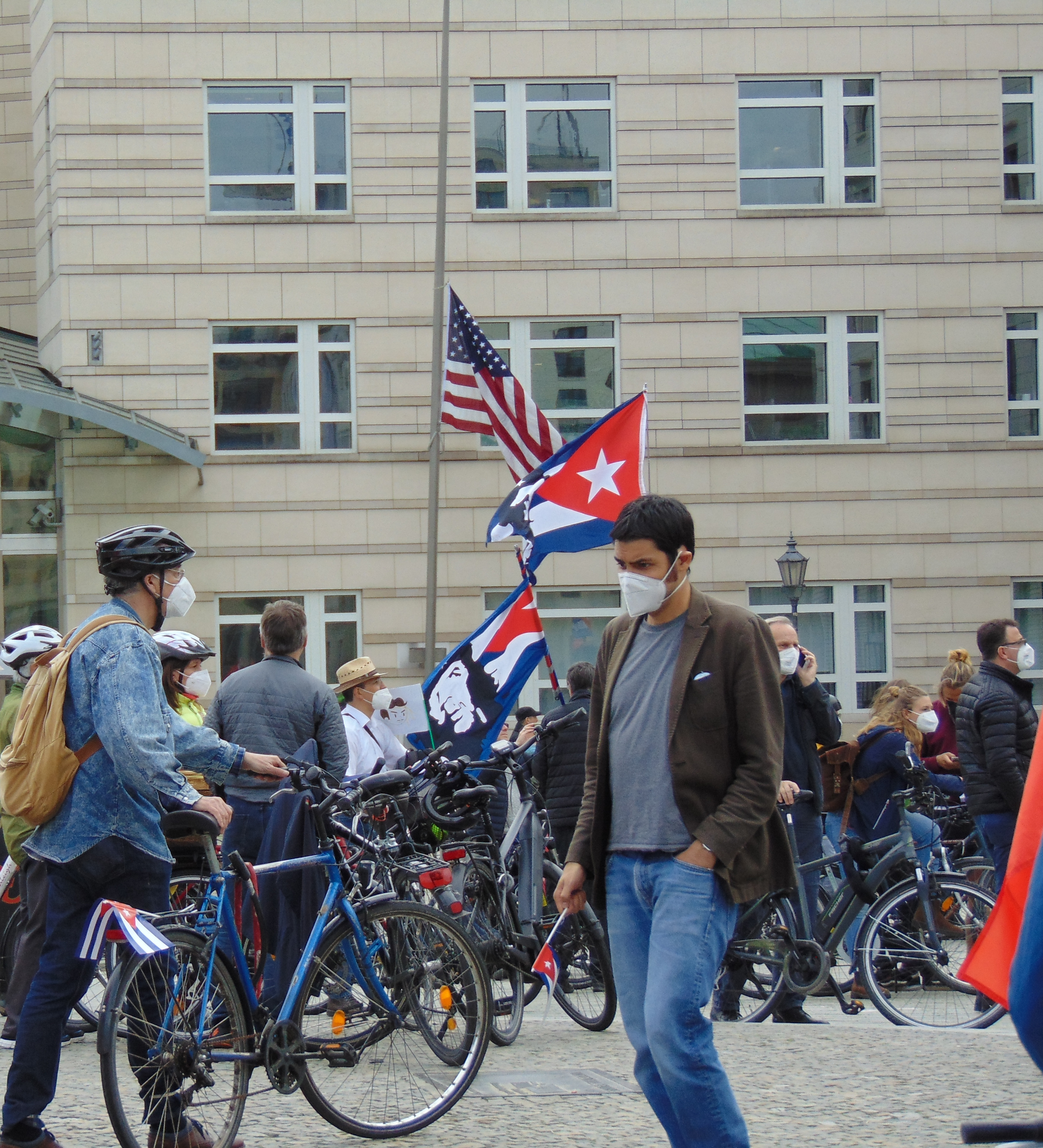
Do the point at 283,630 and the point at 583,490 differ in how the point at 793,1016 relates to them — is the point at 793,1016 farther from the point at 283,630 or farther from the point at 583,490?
the point at 583,490

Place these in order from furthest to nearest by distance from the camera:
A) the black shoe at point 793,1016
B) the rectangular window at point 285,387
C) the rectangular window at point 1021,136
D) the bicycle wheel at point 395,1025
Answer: the rectangular window at point 1021,136, the rectangular window at point 285,387, the black shoe at point 793,1016, the bicycle wheel at point 395,1025

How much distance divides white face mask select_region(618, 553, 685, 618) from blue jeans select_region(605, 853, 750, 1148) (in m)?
0.66

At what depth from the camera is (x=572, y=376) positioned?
21.5 meters

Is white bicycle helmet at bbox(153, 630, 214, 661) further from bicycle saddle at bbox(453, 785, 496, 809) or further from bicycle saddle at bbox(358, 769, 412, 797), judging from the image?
bicycle saddle at bbox(358, 769, 412, 797)

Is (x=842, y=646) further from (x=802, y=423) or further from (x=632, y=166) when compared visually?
(x=632, y=166)

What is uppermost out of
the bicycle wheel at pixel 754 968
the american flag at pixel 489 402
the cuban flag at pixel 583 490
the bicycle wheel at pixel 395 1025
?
the american flag at pixel 489 402

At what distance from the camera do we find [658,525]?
161 inches

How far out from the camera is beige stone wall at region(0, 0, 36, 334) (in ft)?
78.0

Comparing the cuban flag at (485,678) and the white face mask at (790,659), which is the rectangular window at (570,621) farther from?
the white face mask at (790,659)

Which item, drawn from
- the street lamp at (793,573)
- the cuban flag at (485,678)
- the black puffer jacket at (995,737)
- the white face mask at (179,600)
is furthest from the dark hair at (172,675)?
the street lamp at (793,573)

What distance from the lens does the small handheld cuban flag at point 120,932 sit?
4.34 meters

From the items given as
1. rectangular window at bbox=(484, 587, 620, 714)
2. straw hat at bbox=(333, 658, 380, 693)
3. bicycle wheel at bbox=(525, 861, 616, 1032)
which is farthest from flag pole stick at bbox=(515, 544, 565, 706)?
rectangular window at bbox=(484, 587, 620, 714)

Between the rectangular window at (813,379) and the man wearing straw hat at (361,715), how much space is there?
1346 cm

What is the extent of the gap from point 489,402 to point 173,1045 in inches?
395
